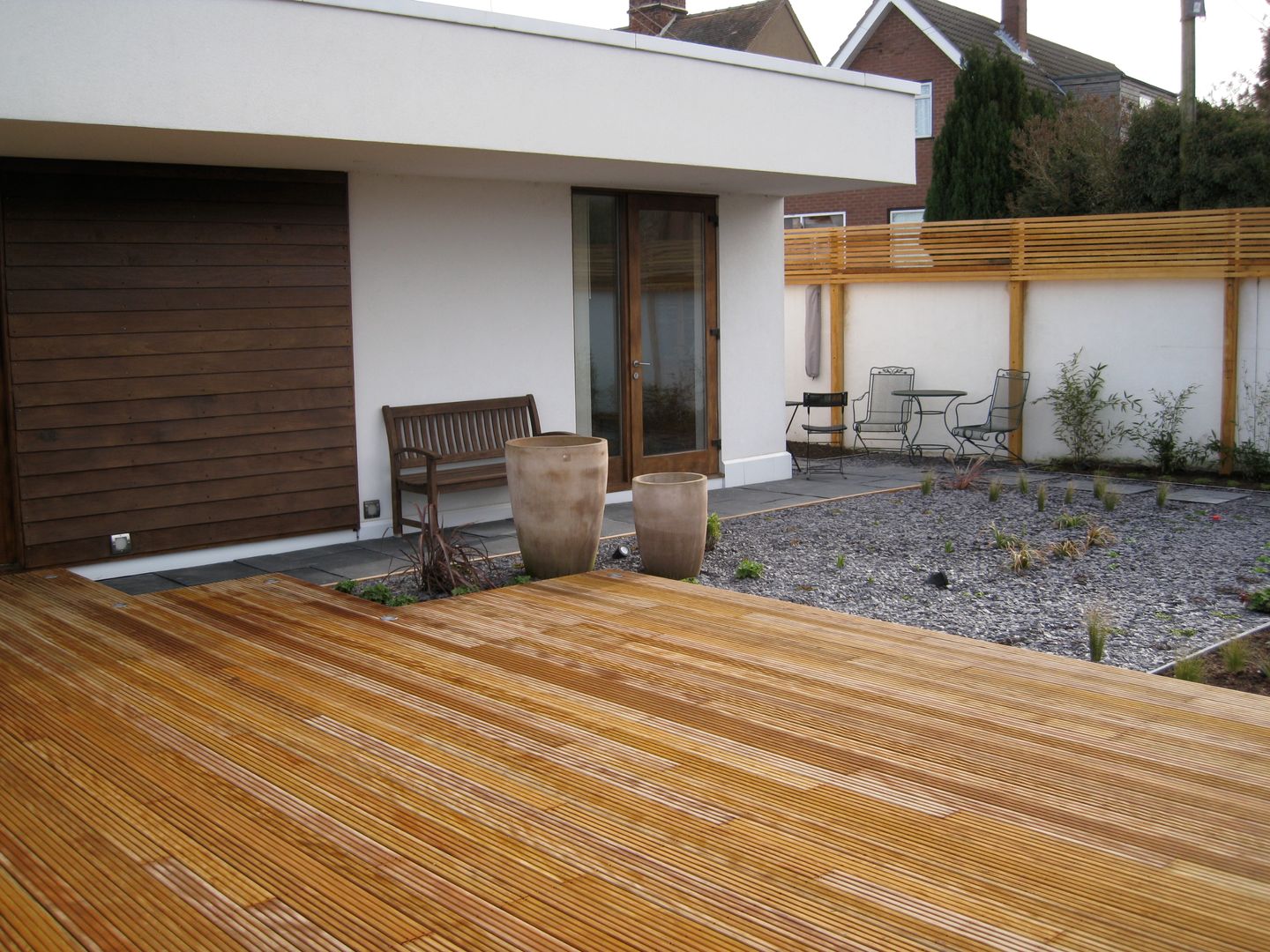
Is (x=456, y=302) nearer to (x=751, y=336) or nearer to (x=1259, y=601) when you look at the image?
(x=751, y=336)

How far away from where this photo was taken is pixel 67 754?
3.78 meters

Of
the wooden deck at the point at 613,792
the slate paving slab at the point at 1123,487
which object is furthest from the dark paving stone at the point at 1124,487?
the wooden deck at the point at 613,792

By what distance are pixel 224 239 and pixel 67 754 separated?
4.18 m

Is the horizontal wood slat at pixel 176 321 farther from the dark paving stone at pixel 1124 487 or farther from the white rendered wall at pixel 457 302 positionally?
the dark paving stone at pixel 1124 487

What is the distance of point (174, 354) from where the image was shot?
23.2 feet

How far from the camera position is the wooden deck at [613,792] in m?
2.71

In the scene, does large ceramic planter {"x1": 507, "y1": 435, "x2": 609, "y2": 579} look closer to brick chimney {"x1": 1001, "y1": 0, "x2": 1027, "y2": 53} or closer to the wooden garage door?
the wooden garage door

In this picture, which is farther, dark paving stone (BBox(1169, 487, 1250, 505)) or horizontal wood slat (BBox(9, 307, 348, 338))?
dark paving stone (BBox(1169, 487, 1250, 505))

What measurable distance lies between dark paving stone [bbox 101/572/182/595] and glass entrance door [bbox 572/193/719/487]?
3.37m

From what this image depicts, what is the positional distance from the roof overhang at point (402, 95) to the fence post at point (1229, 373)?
3.58m

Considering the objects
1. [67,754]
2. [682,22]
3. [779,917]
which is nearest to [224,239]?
[67,754]

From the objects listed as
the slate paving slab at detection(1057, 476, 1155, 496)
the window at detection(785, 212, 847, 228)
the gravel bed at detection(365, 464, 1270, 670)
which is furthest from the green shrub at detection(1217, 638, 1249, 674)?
the window at detection(785, 212, 847, 228)

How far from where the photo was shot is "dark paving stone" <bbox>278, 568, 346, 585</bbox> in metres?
6.73

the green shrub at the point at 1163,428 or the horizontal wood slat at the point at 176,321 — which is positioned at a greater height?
the horizontal wood slat at the point at 176,321
